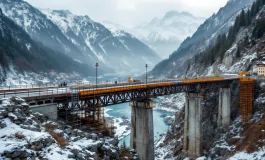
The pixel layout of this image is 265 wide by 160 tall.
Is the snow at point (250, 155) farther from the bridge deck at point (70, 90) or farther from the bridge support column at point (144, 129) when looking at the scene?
the bridge deck at point (70, 90)

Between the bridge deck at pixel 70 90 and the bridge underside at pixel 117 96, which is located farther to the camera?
the bridge underside at pixel 117 96

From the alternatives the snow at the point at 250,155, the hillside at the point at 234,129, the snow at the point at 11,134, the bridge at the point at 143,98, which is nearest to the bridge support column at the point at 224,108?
the bridge at the point at 143,98

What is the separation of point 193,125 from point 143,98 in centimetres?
2017

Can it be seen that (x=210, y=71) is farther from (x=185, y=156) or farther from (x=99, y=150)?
(x=99, y=150)

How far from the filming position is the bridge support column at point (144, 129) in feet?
132

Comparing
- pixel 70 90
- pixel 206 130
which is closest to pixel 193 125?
pixel 206 130

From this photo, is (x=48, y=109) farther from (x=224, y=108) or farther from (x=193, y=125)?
(x=224, y=108)

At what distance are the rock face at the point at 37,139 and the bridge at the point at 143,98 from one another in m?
4.68

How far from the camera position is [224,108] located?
59.2 metres

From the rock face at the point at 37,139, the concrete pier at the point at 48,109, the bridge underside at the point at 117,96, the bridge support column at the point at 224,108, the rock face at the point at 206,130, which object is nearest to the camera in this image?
the rock face at the point at 37,139

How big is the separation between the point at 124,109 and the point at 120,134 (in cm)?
5576

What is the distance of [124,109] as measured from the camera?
14675cm

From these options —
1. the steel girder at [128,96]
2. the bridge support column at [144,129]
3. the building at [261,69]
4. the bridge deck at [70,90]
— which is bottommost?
the bridge support column at [144,129]

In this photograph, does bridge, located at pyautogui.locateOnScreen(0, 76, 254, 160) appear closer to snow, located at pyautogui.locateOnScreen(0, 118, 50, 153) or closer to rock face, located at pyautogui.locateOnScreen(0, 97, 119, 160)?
rock face, located at pyautogui.locateOnScreen(0, 97, 119, 160)
